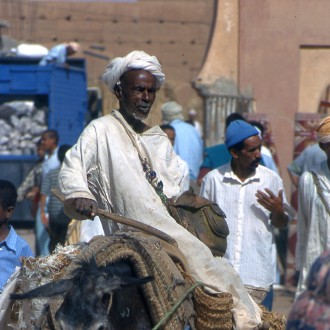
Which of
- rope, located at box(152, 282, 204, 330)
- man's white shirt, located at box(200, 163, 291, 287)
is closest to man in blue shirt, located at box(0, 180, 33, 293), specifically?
rope, located at box(152, 282, 204, 330)

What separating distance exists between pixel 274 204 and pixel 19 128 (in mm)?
10774

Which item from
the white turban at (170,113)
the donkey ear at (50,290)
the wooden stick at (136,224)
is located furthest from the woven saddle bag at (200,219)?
the white turban at (170,113)

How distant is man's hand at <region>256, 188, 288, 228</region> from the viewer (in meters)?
8.03

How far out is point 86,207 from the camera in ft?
19.7

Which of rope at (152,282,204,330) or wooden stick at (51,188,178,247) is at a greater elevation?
wooden stick at (51,188,178,247)

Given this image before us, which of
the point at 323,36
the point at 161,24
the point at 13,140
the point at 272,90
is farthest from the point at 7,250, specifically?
the point at 161,24

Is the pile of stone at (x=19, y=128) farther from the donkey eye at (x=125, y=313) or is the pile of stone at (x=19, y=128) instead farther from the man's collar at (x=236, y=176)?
the donkey eye at (x=125, y=313)

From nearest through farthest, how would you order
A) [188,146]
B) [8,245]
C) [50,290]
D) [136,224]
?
1. [50,290]
2. [136,224]
3. [8,245]
4. [188,146]

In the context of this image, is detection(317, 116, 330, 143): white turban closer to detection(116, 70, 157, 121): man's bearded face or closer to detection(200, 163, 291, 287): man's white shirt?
A: detection(200, 163, 291, 287): man's white shirt

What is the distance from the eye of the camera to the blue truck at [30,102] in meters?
17.8

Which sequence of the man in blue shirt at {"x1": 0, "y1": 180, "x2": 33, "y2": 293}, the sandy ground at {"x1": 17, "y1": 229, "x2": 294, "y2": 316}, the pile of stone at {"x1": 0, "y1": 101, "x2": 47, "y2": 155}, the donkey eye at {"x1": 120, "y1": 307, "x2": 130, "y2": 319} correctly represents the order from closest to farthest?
1. the donkey eye at {"x1": 120, "y1": 307, "x2": 130, "y2": 319}
2. the man in blue shirt at {"x1": 0, "y1": 180, "x2": 33, "y2": 293}
3. the sandy ground at {"x1": 17, "y1": 229, "x2": 294, "y2": 316}
4. the pile of stone at {"x1": 0, "y1": 101, "x2": 47, "y2": 155}

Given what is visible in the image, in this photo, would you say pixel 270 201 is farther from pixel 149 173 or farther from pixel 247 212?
pixel 149 173

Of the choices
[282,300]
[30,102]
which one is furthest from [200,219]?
[30,102]

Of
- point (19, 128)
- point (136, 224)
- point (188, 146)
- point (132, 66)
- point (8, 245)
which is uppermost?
point (132, 66)
